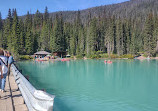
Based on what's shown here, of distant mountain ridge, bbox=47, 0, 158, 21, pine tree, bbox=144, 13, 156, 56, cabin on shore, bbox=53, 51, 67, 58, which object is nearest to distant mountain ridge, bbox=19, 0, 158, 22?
distant mountain ridge, bbox=47, 0, 158, 21

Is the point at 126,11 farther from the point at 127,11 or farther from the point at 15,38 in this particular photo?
the point at 15,38

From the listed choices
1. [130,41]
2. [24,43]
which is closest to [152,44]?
[130,41]

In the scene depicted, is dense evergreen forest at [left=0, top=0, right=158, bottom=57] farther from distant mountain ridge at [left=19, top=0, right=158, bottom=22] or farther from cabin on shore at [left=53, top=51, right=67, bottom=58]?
distant mountain ridge at [left=19, top=0, right=158, bottom=22]

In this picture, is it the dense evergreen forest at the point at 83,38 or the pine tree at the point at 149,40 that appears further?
the pine tree at the point at 149,40

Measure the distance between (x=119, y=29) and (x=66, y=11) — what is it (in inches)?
5303

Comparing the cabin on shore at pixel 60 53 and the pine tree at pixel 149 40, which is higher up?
the pine tree at pixel 149 40

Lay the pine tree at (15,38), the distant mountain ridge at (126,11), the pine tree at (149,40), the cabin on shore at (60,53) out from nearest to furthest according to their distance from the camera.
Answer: the pine tree at (15,38), the pine tree at (149,40), the cabin on shore at (60,53), the distant mountain ridge at (126,11)

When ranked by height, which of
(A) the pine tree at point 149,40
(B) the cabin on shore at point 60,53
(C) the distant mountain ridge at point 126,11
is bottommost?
(B) the cabin on shore at point 60,53

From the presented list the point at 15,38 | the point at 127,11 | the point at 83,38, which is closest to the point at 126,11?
the point at 127,11

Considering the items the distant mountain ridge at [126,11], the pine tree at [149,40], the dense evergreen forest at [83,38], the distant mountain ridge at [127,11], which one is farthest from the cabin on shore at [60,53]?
the distant mountain ridge at [127,11]

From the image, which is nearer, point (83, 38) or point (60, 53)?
point (60, 53)

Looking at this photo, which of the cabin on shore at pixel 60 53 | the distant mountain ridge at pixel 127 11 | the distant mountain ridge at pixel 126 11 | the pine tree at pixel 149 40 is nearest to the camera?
the pine tree at pixel 149 40

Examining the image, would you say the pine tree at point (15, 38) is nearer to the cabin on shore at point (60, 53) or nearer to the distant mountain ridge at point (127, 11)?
the cabin on shore at point (60, 53)

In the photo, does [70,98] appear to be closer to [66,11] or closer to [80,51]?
[80,51]
